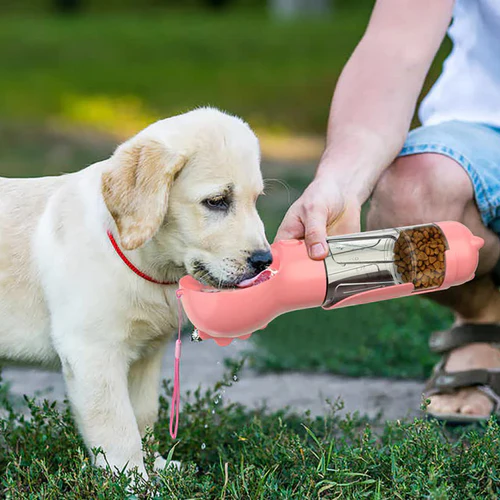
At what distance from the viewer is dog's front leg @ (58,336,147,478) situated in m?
2.64

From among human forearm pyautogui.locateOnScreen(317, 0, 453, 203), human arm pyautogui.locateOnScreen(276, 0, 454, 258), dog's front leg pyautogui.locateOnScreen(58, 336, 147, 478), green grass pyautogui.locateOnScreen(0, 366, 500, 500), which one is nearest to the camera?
green grass pyautogui.locateOnScreen(0, 366, 500, 500)

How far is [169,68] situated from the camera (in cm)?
1476

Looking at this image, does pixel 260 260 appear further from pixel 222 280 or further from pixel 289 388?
pixel 289 388

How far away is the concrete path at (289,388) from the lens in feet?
11.8

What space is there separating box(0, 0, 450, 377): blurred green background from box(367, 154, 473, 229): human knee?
455 millimetres

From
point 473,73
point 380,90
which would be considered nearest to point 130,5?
point 473,73

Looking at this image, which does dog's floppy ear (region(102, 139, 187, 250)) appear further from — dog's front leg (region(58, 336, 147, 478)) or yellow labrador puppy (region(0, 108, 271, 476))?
dog's front leg (region(58, 336, 147, 478))

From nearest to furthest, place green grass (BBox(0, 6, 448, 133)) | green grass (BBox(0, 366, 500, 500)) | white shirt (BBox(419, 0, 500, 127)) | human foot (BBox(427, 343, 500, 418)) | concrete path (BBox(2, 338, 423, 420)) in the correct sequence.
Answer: green grass (BBox(0, 366, 500, 500)) → human foot (BBox(427, 343, 500, 418)) → white shirt (BBox(419, 0, 500, 127)) → concrete path (BBox(2, 338, 423, 420)) → green grass (BBox(0, 6, 448, 133))

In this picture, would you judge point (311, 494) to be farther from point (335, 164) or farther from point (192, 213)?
point (335, 164)

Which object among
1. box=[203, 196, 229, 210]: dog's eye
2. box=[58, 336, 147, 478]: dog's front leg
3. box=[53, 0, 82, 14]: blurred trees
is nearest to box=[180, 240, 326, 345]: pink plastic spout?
box=[203, 196, 229, 210]: dog's eye

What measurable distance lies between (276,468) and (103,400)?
520 millimetres

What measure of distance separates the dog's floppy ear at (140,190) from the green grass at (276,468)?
0.59 metres

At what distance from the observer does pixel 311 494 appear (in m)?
2.43

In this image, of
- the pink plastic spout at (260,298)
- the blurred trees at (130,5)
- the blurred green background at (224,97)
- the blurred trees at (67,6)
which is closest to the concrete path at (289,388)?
the blurred green background at (224,97)
